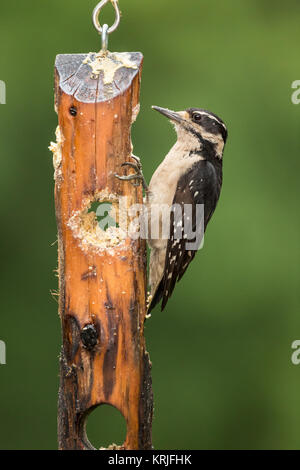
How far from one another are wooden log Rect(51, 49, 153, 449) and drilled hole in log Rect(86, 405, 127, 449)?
2.58 metres

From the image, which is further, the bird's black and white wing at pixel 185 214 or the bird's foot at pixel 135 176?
the bird's black and white wing at pixel 185 214

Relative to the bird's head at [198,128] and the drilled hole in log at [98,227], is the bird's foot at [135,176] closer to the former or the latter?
the drilled hole in log at [98,227]

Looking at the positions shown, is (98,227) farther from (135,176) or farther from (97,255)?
(135,176)

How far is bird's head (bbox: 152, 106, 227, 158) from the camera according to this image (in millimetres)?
4090

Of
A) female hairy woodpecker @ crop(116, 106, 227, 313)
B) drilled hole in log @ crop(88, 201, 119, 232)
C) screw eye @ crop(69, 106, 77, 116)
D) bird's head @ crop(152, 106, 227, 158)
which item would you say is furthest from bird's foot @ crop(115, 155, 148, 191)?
bird's head @ crop(152, 106, 227, 158)

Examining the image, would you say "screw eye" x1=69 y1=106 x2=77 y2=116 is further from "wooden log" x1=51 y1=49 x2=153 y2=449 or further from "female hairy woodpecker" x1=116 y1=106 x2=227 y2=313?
"female hairy woodpecker" x1=116 y1=106 x2=227 y2=313

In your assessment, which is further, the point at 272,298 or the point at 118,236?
the point at 272,298

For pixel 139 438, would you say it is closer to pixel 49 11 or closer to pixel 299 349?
pixel 299 349

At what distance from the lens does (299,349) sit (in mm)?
6090

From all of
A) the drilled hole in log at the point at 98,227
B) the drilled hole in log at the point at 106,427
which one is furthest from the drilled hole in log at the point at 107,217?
the drilled hole in log at the point at 106,427

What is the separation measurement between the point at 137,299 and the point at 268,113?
294 cm

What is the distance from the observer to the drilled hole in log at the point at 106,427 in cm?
616

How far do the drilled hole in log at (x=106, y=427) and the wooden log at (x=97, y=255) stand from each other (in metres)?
2.58
